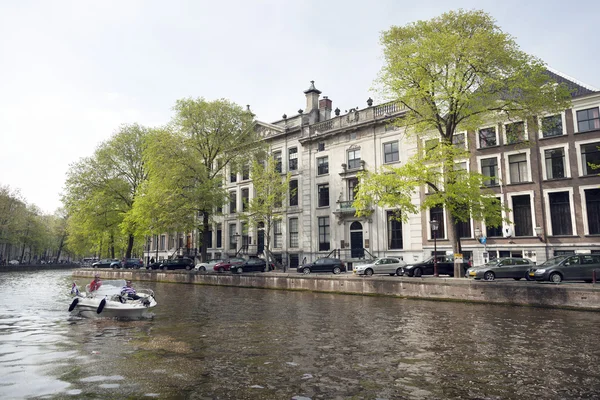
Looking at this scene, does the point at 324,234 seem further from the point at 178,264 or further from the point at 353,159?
the point at 178,264

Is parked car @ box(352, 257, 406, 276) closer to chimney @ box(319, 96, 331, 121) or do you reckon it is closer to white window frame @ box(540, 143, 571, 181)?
white window frame @ box(540, 143, 571, 181)

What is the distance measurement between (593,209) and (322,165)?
74.4 ft

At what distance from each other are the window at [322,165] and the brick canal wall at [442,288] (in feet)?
51.0

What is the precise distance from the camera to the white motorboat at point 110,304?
1606 centimetres

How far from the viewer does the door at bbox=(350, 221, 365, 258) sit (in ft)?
120

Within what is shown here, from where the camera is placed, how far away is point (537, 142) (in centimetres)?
2938

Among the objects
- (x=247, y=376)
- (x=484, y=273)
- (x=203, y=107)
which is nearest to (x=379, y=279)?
(x=484, y=273)

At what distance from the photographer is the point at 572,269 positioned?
19609 millimetres

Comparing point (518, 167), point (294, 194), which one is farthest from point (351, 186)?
point (518, 167)

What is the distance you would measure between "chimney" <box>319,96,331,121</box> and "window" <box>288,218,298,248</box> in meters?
11.3

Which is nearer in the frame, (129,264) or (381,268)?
(381,268)

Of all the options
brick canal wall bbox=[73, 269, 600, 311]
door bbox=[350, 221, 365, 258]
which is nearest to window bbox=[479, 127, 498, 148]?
door bbox=[350, 221, 365, 258]

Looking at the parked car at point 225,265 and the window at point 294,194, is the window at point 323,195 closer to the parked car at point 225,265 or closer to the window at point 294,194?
the window at point 294,194

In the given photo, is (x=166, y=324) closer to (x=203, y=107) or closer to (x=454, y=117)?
(x=454, y=117)
